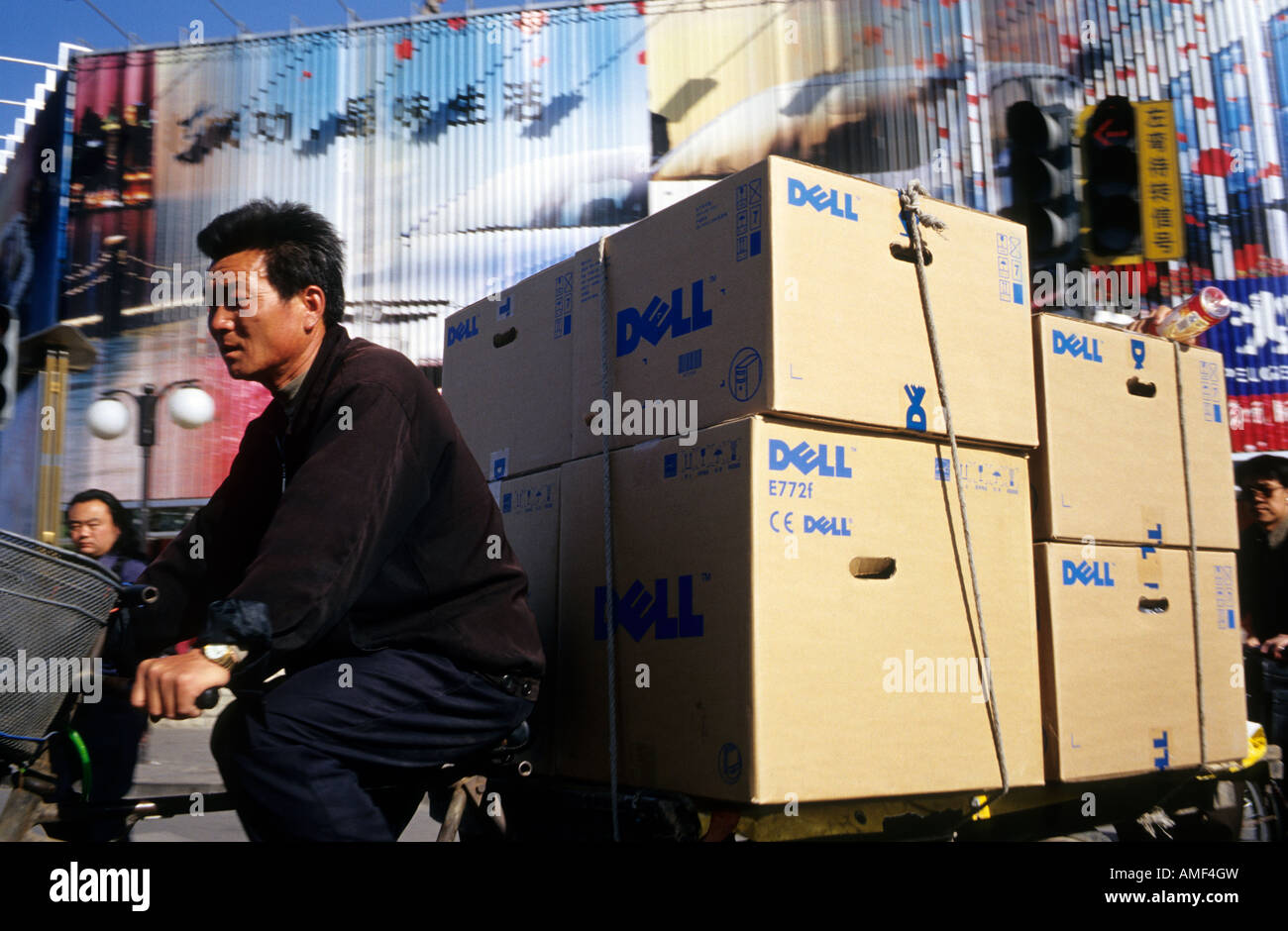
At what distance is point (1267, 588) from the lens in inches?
183

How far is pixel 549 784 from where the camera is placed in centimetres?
250

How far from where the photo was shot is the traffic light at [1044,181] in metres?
6.02

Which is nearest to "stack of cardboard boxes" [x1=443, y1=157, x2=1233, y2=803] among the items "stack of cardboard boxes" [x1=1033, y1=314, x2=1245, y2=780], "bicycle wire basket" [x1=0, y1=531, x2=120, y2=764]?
"stack of cardboard boxes" [x1=1033, y1=314, x2=1245, y2=780]

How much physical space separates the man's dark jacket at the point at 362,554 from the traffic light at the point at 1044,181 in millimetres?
4800

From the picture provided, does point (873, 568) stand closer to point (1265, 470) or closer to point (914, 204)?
point (914, 204)

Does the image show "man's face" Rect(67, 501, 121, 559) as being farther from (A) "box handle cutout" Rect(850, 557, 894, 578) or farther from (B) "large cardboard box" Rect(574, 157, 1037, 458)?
(A) "box handle cutout" Rect(850, 557, 894, 578)

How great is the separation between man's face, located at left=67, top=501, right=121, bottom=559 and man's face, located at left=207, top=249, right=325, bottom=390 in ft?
9.30

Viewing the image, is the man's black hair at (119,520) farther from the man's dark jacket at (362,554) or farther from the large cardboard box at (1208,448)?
the large cardboard box at (1208,448)

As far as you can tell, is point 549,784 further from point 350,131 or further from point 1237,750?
point 350,131

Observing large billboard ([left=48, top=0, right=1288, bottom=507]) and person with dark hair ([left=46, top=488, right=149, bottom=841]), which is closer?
person with dark hair ([left=46, top=488, right=149, bottom=841])

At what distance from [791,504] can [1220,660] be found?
5.80ft

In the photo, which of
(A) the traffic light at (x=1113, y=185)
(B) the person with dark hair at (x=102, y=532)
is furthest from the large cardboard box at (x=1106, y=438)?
(B) the person with dark hair at (x=102, y=532)

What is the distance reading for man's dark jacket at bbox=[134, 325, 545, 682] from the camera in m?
1.70

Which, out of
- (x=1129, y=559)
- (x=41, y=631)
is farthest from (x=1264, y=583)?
(x=41, y=631)
